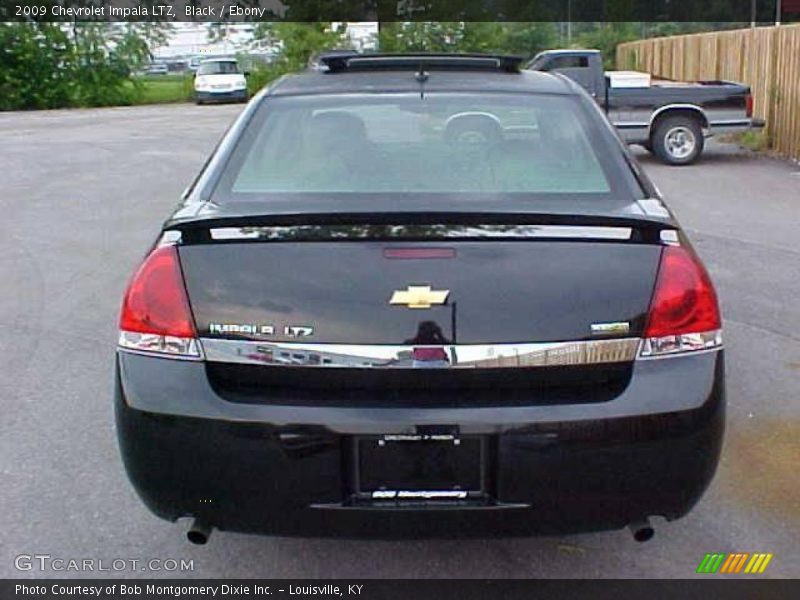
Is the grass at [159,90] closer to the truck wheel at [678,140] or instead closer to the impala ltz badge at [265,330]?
the truck wheel at [678,140]

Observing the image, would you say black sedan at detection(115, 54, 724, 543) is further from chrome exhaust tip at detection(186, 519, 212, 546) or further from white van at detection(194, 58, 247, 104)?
white van at detection(194, 58, 247, 104)

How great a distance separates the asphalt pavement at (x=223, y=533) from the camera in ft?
9.58

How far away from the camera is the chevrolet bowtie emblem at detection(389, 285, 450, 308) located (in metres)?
2.32

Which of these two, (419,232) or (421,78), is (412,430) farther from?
(421,78)

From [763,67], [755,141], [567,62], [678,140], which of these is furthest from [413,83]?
[763,67]

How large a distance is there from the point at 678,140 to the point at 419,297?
462 inches

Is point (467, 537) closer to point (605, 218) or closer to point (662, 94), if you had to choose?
point (605, 218)

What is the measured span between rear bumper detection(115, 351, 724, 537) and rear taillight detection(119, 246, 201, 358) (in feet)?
0.23

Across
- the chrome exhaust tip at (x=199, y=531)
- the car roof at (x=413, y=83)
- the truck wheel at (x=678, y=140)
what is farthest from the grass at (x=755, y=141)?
the chrome exhaust tip at (x=199, y=531)

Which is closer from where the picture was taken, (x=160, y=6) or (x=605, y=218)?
(x=605, y=218)

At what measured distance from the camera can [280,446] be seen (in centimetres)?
231

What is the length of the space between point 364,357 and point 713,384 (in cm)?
103

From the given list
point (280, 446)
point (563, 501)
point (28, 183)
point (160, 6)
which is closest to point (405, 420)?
point (280, 446)

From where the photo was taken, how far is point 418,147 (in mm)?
3207
